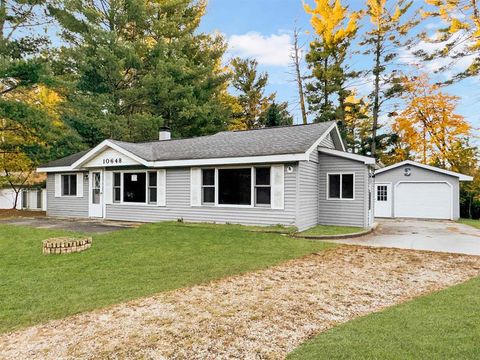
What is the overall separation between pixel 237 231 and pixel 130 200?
5.98 metres

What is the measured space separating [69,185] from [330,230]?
12640 millimetres

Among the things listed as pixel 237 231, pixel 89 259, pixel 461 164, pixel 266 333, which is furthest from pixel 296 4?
pixel 266 333

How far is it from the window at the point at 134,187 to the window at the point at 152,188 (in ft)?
0.70

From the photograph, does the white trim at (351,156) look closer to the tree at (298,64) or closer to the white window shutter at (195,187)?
the white window shutter at (195,187)

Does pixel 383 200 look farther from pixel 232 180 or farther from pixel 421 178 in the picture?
pixel 232 180

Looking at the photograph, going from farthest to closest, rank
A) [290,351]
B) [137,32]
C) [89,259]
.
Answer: [137,32]
[89,259]
[290,351]

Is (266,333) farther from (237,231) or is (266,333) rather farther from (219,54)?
(219,54)

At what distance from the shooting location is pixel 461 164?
22.8 m

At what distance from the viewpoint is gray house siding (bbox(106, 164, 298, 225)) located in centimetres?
1077

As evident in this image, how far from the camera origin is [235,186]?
1182cm

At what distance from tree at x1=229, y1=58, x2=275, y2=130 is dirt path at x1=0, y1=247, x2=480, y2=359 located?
90.3 ft

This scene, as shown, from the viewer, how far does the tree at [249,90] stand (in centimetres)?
3272

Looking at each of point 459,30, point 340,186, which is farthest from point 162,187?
point 459,30

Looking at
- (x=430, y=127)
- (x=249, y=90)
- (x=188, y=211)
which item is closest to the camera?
(x=188, y=211)
